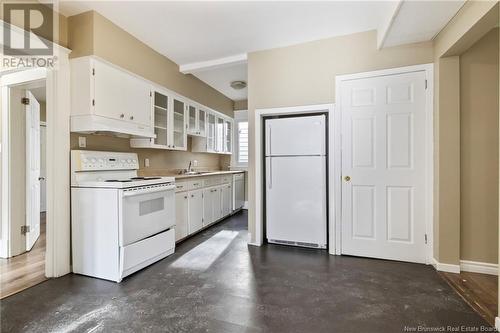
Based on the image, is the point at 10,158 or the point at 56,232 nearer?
the point at 56,232

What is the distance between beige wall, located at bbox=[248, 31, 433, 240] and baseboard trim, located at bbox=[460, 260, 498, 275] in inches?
83.3

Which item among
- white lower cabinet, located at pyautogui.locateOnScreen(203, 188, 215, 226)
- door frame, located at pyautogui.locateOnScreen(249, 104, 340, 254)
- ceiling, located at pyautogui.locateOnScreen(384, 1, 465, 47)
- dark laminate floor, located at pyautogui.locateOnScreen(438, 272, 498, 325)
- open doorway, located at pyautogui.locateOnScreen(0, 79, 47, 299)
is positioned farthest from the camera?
white lower cabinet, located at pyautogui.locateOnScreen(203, 188, 215, 226)

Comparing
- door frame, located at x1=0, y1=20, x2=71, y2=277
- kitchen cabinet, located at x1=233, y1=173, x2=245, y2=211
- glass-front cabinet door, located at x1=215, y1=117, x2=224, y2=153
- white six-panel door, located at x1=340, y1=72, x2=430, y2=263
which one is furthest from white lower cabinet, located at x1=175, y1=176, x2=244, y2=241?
white six-panel door, located at x1=340, y1=72, x2=430, y2=263

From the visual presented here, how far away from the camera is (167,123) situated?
11.7ft

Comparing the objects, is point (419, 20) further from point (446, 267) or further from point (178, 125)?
point (178, 125)

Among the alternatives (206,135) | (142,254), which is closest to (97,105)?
(142,254)

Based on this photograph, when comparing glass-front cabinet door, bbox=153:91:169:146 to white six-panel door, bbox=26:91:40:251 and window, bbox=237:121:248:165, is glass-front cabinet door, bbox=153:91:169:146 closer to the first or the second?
white six-panel door, bbox=26:91:40:251

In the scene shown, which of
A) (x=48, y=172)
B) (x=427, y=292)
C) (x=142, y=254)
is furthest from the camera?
(x=142, y=254)

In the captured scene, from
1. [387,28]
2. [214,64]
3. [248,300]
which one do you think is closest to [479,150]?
[387,28]

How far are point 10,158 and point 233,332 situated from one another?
10.5 ft

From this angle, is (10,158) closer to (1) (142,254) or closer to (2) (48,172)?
(2) (48,172)

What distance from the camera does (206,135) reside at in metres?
4.70

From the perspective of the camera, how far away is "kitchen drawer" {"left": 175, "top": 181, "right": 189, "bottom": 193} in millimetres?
3316

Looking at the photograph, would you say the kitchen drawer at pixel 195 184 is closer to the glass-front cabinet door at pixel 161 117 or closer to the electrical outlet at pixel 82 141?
the glass-front cabinet door at pixel 161 117
